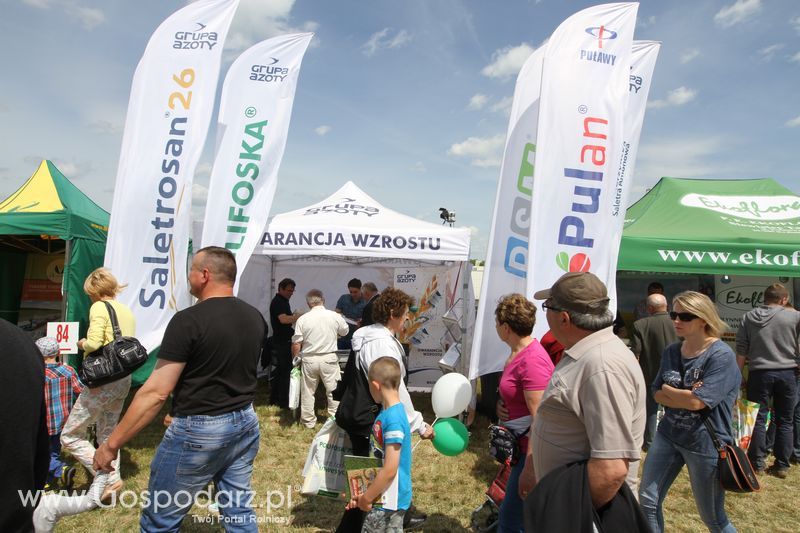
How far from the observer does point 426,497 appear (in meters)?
3.99

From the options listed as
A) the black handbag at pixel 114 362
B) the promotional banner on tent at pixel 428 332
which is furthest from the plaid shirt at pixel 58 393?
the promotional banner on tent at pixel 428 332

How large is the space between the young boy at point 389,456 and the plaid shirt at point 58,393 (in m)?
2.51

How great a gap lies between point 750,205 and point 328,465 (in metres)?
7.05

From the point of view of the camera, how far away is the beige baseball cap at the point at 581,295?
5.20ft

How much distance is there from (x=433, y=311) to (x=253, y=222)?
3.40 meters

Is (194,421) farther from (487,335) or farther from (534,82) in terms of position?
(534,82)

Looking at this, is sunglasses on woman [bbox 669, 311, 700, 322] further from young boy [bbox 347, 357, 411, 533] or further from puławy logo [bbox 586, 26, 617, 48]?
puławy logo [bbox 586, 26, 617, 48]

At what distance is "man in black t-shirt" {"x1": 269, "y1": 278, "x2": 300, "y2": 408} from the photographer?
265 inches

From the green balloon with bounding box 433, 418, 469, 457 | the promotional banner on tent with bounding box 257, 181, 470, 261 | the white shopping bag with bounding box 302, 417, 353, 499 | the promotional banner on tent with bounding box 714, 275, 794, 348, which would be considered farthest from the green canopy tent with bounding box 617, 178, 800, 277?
the white shopping bag with bounding box 302, 417, 353, 499

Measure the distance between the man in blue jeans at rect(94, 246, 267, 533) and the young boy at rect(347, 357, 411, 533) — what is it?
0.59 m

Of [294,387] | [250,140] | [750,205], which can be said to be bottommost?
[294,387]

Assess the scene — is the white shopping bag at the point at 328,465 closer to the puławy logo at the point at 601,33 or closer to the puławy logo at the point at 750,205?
the puławy logo at the point at 601,33

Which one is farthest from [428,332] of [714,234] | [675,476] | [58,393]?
[675,476]

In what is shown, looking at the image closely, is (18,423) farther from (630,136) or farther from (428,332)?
(428,332)
